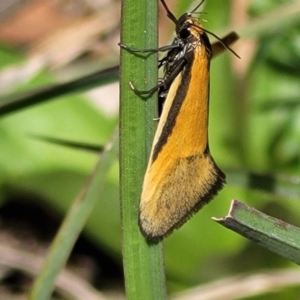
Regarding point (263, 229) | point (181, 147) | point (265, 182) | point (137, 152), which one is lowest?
point (263, 229)

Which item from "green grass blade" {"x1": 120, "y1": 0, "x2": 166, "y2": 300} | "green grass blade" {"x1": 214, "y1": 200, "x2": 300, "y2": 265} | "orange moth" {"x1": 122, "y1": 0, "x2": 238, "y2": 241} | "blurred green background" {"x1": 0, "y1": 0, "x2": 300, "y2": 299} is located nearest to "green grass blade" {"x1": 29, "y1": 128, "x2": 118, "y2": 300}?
"orange moth" {"x1": 122, "y1": 0, "x2": 238, "y2": 241}

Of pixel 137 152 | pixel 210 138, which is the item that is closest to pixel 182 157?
pixel 137 152

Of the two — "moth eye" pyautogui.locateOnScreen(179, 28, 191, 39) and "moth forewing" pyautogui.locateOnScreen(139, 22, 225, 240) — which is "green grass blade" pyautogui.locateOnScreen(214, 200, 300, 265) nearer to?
"moth forewing" pyautogui.locateOnScreen(139, 22, 225, 240)

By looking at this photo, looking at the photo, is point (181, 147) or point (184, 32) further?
point (184, 32)

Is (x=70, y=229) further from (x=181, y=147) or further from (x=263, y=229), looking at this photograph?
(x=263, y=229)

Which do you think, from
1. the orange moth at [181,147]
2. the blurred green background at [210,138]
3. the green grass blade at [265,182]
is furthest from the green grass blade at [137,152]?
the blurred green background at [210,138]

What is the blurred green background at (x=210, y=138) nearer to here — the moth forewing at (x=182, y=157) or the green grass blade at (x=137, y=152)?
the moth forewing at (x=182, y=157)

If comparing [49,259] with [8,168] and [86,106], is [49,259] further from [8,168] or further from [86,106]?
[86,106]
